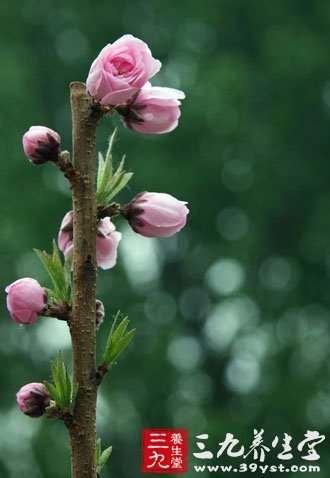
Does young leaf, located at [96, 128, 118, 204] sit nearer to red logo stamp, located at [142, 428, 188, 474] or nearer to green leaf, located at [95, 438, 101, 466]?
→ green leaf, located at [95, 438, 101, 466]

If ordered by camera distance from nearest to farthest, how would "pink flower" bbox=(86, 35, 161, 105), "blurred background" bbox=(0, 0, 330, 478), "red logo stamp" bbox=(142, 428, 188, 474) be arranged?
"pink flower" bbox=(86, 35, 161, 105), "red logo stamp" bbox=(142, 428, 188, 474), "blurred background" bbox=(0, 0, 330, 478)

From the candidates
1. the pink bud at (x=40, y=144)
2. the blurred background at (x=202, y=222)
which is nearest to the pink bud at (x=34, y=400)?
the pink bud at (x=40, y=144)

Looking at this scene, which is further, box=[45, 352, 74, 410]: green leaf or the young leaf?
the young leaf

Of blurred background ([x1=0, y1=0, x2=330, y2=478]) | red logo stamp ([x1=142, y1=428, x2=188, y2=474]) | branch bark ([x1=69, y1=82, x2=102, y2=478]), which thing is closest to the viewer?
branch bark ([x1=69, y1=82, x2=102, y2=478])

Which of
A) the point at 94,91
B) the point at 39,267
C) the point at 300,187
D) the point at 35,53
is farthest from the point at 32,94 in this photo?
the point at 94,91

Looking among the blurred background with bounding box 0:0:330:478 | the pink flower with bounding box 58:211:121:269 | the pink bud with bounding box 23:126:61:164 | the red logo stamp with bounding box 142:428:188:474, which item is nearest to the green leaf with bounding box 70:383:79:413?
the pink flower with bounding box 58:211:121:269

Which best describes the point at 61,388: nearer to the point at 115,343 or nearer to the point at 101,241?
the point at 115,343

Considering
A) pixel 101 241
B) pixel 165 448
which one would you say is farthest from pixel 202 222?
pixel 101 241

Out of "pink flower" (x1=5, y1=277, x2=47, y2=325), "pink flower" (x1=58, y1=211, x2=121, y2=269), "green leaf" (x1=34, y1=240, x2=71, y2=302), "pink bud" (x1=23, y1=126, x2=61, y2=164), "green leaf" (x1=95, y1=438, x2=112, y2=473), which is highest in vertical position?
"pink bud" (x1=23, y1=126, x2=61, y2=164)
